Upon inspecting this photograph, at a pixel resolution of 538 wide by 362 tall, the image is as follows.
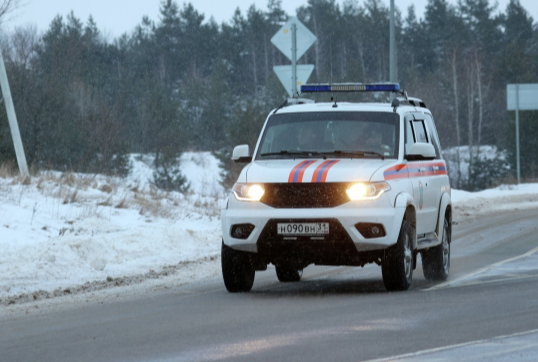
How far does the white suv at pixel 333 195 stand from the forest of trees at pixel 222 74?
24312mm

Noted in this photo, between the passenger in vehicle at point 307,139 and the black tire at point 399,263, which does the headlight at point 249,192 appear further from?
the black tire at point 399,263

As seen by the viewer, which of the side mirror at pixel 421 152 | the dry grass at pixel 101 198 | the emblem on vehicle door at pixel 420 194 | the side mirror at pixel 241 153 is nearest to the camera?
the side mirror at pixel 421 152

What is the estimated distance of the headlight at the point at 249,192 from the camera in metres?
10.1

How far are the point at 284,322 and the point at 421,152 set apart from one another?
3.18 metres

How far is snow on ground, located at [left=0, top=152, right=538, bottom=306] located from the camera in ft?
39.0

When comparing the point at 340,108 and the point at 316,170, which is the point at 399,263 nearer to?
the point at 316,170

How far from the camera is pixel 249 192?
1018 centimetres

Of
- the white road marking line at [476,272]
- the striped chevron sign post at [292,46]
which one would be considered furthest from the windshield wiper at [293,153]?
the striped chevron sign post at [292,46]

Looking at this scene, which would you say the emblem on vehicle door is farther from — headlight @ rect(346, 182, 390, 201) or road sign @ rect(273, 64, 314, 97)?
road sign @ rect(273, 64, 314, 97)

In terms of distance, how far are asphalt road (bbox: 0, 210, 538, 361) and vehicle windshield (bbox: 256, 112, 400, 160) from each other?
1.44 meters

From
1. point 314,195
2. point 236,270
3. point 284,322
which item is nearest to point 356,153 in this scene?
point 314,195

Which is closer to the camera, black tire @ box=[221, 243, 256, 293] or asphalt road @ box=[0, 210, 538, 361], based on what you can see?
asphalt road @ box=[0, 210, 538, 361]

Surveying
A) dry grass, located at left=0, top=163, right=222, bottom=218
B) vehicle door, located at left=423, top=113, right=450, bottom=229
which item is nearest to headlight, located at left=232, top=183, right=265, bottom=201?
vehicle door, located at left=423, top=113, right=450, bottom=229

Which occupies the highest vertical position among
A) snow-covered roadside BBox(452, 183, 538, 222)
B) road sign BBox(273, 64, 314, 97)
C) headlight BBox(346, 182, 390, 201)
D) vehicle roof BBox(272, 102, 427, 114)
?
road sign BBox(273, 64, 314, 97)
